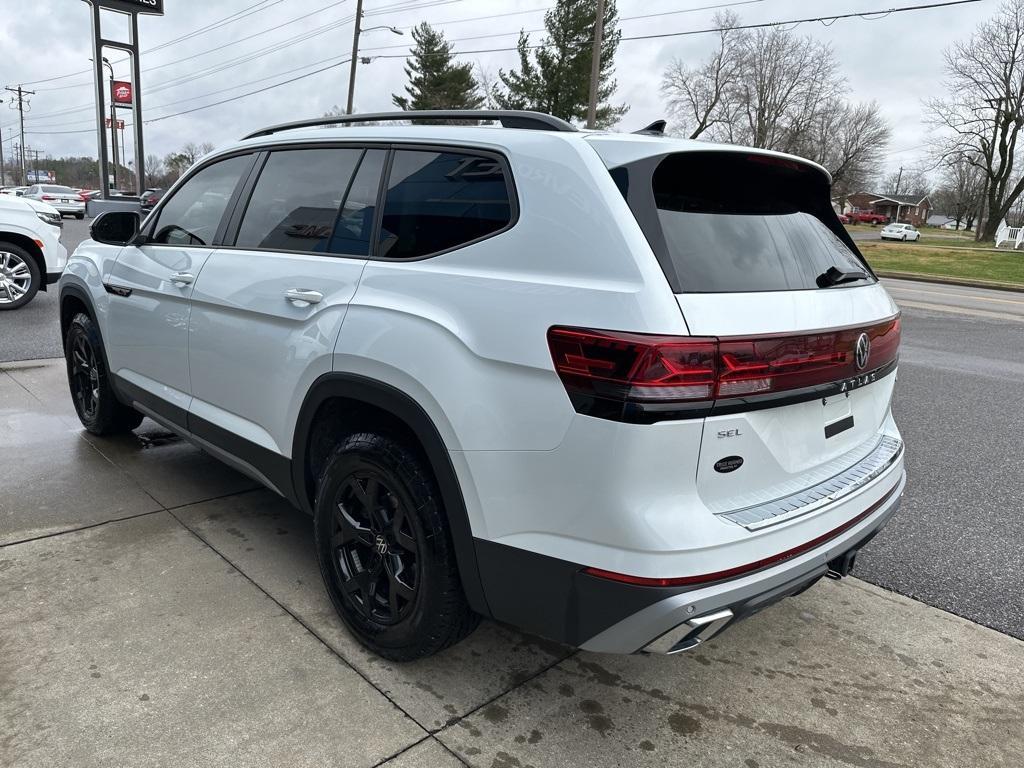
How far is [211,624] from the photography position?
278 centimetres

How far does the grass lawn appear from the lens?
85.2ft

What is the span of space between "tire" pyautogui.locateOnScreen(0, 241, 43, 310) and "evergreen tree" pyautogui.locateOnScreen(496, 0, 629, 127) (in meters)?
33.4

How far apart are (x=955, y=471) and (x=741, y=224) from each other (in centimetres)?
352

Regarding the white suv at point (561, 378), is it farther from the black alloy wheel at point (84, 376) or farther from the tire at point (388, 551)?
the black alloy wheel at point (84, 376)

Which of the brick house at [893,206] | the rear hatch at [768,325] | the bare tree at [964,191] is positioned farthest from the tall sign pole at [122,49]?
the brick house at [893,206]

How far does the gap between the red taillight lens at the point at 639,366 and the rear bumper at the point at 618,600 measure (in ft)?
1.60

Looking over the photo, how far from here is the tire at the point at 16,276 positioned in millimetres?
9172

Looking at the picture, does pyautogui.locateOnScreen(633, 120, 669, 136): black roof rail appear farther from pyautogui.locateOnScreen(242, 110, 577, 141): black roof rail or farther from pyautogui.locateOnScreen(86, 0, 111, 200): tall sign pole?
pyautogui.locateOnScreen(86, 0, 111, 200): tall sign pole

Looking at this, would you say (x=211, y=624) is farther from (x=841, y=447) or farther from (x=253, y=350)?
(x=841, y=447)

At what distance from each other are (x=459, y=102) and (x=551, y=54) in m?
8.51

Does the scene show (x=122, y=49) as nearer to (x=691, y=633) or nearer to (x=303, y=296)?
(x=303, y=296)

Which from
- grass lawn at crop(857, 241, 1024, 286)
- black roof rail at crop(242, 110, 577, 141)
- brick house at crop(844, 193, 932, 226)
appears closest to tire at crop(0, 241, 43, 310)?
black roof rail at crop(242, 110, 577, 141)

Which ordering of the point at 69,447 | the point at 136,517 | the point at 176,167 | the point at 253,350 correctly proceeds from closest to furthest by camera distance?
the point at 253,350
the point at 136,517
the point at 69,447
the point at 176,167

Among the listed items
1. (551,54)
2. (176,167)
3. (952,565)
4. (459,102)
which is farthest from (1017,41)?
(176,167)
